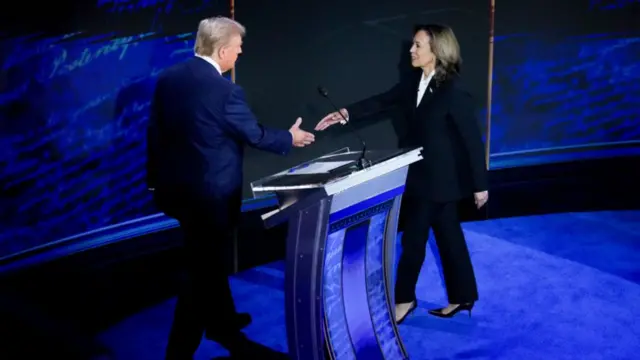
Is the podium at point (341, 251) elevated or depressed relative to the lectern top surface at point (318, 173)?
depressed

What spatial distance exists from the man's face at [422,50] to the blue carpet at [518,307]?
1.28m

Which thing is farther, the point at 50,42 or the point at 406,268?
the point at 406,268

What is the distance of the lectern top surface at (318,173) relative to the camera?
2123 millimetres

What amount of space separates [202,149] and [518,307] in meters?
1.89

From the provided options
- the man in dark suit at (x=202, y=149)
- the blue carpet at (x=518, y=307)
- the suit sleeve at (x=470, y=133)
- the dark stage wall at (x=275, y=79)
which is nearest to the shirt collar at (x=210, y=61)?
the man in dark suit at (x=202, y=149)

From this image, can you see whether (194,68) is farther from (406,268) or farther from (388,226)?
(406,268)

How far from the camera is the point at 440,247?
10.8 ft

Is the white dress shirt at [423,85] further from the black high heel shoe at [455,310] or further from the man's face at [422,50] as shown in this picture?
the black high heel shoe at [455,310]

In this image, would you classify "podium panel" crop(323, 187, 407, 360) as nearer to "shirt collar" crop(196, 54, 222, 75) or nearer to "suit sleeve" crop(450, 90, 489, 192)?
"suit sleeve" crop(450, 90, 489, 192)

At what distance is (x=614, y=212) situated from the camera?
18.4ft

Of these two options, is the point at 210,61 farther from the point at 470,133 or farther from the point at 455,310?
the point at 455,310

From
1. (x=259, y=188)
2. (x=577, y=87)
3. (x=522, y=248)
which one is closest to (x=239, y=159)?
(x=259, y=188)

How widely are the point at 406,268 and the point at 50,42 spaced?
1.98 metres

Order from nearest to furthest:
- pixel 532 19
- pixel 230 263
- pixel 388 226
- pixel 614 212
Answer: pixel 388 226, pixel 230 263, pixel 532 19, pixel 614 212
